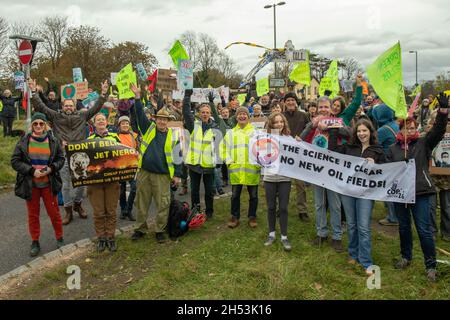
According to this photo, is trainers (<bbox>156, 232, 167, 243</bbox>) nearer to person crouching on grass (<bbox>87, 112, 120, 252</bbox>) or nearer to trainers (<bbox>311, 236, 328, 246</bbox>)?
person crouching on grass (<bbox>87, 112, 120, 252</bbox>)

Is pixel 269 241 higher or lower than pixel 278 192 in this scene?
lower

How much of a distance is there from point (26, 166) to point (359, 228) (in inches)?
183

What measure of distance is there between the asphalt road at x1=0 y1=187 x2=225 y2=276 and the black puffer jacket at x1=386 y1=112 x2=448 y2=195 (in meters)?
4.89

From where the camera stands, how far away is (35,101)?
6.56m

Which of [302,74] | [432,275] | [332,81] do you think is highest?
[302,74]

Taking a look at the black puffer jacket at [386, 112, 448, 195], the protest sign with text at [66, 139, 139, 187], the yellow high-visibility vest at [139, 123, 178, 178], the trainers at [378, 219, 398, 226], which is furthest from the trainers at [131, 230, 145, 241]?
the trainers at [378, 219, 398, 226]

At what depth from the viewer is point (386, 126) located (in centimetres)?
649

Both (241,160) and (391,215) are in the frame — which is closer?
(241,160)

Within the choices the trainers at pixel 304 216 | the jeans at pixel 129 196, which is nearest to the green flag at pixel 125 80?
the jeans at pixel 129 196

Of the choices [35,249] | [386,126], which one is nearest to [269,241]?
[386,126]

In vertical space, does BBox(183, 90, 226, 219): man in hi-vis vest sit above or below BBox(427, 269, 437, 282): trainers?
above

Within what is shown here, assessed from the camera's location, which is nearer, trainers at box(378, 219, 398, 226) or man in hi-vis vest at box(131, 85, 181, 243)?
man in hi-vis vest at box(131, 85, 181, 243)

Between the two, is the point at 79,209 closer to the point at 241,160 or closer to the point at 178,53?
the point at 241,160

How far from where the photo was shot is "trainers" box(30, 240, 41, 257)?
18.3ft
